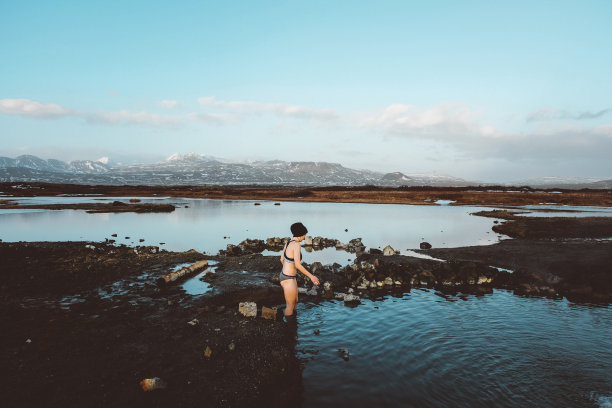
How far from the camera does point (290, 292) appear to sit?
12.9 metres

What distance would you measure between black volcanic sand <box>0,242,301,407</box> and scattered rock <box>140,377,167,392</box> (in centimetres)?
13

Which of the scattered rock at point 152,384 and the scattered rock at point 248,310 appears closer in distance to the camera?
the scattered rock at point 152,384

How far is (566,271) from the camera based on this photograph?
22969mm

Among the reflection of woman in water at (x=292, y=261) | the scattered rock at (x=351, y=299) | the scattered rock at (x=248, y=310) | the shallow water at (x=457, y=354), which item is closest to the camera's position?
the shallow water at (x=457, y=354)

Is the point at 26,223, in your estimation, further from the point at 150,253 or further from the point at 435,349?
the point at 435,349

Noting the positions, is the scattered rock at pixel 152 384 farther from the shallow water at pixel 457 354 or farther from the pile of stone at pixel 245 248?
the pile of stone at pixel 245 248

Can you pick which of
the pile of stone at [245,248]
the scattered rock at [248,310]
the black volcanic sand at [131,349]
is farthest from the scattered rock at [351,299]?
the pile of stone at [245,248]

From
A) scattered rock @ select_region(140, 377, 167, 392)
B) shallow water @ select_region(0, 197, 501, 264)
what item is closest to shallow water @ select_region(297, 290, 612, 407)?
scattered rock @ select_region(140, 377, 167, 392)

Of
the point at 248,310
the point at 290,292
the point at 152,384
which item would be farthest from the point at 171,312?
the point at 152,384

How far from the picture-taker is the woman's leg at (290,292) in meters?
A: 12.7

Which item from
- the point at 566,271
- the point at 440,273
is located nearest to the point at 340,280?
the point at 440,273

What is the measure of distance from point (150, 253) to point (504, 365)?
2587 centimetres

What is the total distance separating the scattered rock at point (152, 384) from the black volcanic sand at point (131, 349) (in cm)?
13

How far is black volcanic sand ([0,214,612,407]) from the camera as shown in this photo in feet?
28.6
